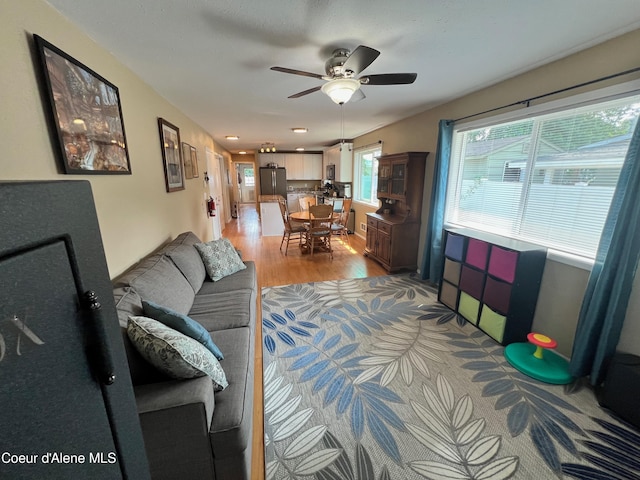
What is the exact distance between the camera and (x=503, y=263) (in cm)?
228

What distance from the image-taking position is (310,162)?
8914 mm

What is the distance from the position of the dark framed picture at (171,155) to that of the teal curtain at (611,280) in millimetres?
3740

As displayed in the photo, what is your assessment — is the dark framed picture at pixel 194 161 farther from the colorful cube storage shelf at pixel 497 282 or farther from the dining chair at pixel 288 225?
the colorful cube storage shelf at pixel 497 282

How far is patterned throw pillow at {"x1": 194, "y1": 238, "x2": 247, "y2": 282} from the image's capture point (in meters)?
2.64

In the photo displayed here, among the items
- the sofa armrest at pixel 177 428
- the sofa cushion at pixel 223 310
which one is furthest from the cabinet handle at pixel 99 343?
the sofa cushion at pixel 223 310

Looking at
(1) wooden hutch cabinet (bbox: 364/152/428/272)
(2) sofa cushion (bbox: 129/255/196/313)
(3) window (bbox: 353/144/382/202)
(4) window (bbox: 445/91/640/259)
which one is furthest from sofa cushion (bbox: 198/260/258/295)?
(3) window (bbox: 353/144/382/202)

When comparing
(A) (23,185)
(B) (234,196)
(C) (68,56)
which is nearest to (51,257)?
(A) (23,185)

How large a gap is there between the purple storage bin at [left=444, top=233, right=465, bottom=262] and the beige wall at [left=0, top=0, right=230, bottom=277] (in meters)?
3.02

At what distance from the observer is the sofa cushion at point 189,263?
225cm

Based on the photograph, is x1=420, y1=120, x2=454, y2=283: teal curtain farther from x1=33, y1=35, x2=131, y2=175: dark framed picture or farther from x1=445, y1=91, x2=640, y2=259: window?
x1=33, y1=35, x2=131, y2=175: dark framed picture

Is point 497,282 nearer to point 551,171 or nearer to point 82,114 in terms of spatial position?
point 551,171

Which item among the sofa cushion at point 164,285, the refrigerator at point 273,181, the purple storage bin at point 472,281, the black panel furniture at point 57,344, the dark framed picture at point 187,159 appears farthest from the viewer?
the refrigerator at point 273,181

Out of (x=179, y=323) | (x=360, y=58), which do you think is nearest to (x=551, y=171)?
(x=360, y=58)

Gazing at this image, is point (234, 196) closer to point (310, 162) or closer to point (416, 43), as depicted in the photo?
point (310, 162)
